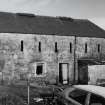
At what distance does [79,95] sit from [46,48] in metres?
18.7

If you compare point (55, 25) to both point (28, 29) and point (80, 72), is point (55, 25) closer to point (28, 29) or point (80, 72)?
point (28, 29)

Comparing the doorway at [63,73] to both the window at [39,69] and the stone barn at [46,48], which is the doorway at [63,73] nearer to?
the stone barn at [46,48]

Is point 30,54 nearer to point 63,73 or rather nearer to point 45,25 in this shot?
point 63,73

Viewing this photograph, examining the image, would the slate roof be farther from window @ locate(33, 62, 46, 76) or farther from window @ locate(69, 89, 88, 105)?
window @ locate(69, 89, 88, 105)

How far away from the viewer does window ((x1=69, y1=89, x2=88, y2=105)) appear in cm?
841

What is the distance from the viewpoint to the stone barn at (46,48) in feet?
82.7

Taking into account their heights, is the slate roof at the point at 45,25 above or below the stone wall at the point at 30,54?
above

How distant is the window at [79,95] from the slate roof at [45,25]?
16.9 m

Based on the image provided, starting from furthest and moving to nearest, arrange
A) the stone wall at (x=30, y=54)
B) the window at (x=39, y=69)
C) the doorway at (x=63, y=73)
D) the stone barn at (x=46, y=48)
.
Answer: the doorway at (x=63, y=73), the window at (x=39, y=69), the stone barn at (x=46, y=48), the stone wall at (x=30, y=54)

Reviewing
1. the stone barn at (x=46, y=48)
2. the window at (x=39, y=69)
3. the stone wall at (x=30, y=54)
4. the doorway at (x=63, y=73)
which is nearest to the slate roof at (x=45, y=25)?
the stone barn at (x=46, y=48)

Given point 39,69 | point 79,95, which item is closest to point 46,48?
point 39,69

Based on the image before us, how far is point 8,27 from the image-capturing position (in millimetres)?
25906

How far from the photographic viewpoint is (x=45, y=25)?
29.3 metres

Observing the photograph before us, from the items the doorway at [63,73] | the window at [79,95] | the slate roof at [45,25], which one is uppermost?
Result: the slate roof at [45,25]
